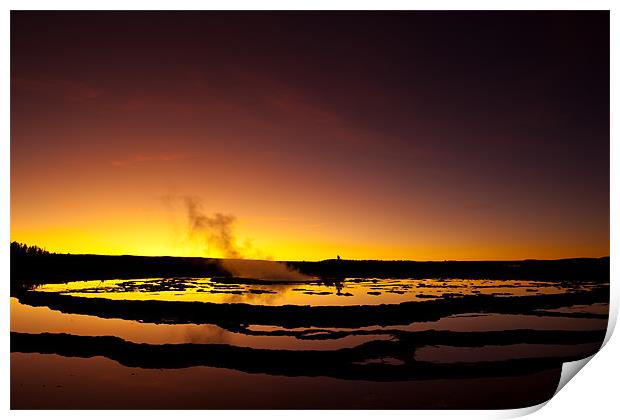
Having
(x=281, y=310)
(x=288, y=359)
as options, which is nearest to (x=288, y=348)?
(x=288, y=359)

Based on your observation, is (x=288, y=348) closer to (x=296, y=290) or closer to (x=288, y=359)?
(x=288, y=359)

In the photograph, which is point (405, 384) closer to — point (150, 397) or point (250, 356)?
point (250, 356)

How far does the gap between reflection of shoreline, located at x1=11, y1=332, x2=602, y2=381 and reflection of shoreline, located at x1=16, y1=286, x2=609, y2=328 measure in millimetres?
728

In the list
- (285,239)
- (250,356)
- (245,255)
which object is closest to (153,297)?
(245,255)

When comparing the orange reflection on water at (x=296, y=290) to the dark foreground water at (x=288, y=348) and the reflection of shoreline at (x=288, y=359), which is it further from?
the reflection of shoreline at (x=288, y=359)

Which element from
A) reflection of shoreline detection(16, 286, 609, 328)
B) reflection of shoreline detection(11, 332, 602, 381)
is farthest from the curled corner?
reflection of shoreline detection(16, 286, 609, 328)

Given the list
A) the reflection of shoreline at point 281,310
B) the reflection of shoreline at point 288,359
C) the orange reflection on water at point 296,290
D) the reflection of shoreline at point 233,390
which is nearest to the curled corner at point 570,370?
the reflection of shoreline at point 233,390

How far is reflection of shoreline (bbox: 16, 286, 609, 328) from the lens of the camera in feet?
16.7

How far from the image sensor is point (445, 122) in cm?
482

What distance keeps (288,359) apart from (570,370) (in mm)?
1748

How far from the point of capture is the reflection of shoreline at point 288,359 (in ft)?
12.6

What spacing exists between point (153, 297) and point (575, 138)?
4159 mm

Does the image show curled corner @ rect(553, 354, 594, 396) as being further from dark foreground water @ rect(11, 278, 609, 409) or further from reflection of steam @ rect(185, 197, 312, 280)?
reflection of steam @ rect(185, 197, 312, 280)

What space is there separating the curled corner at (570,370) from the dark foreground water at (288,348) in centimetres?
12
